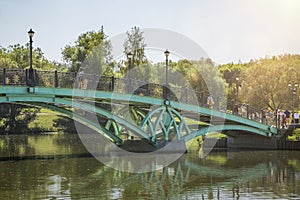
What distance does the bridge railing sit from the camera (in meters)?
27.8

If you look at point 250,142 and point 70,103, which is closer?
point 70,103

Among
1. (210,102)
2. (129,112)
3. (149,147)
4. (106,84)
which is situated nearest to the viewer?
(106,84)

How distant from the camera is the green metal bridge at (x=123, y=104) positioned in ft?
91.9

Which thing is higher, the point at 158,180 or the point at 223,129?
the point at 223,129

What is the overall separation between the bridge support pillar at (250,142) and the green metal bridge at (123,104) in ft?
1.13

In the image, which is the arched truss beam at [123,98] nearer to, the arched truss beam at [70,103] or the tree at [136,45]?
the arched truss beam at [70,103]

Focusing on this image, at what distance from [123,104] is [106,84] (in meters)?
3.55

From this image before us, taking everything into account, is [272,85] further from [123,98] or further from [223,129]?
[123,98]

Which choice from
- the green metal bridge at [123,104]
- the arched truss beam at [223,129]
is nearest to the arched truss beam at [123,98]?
the green metal bridge at [123,104]

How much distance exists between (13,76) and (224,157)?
15.9 m

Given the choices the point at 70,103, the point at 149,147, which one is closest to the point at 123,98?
the point at 70,103

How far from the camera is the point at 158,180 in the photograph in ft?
84.0

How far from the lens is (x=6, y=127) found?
61.4 m

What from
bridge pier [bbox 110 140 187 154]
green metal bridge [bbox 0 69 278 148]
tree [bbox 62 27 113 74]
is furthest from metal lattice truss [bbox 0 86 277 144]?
tree [bbox 62 27 113 74]
